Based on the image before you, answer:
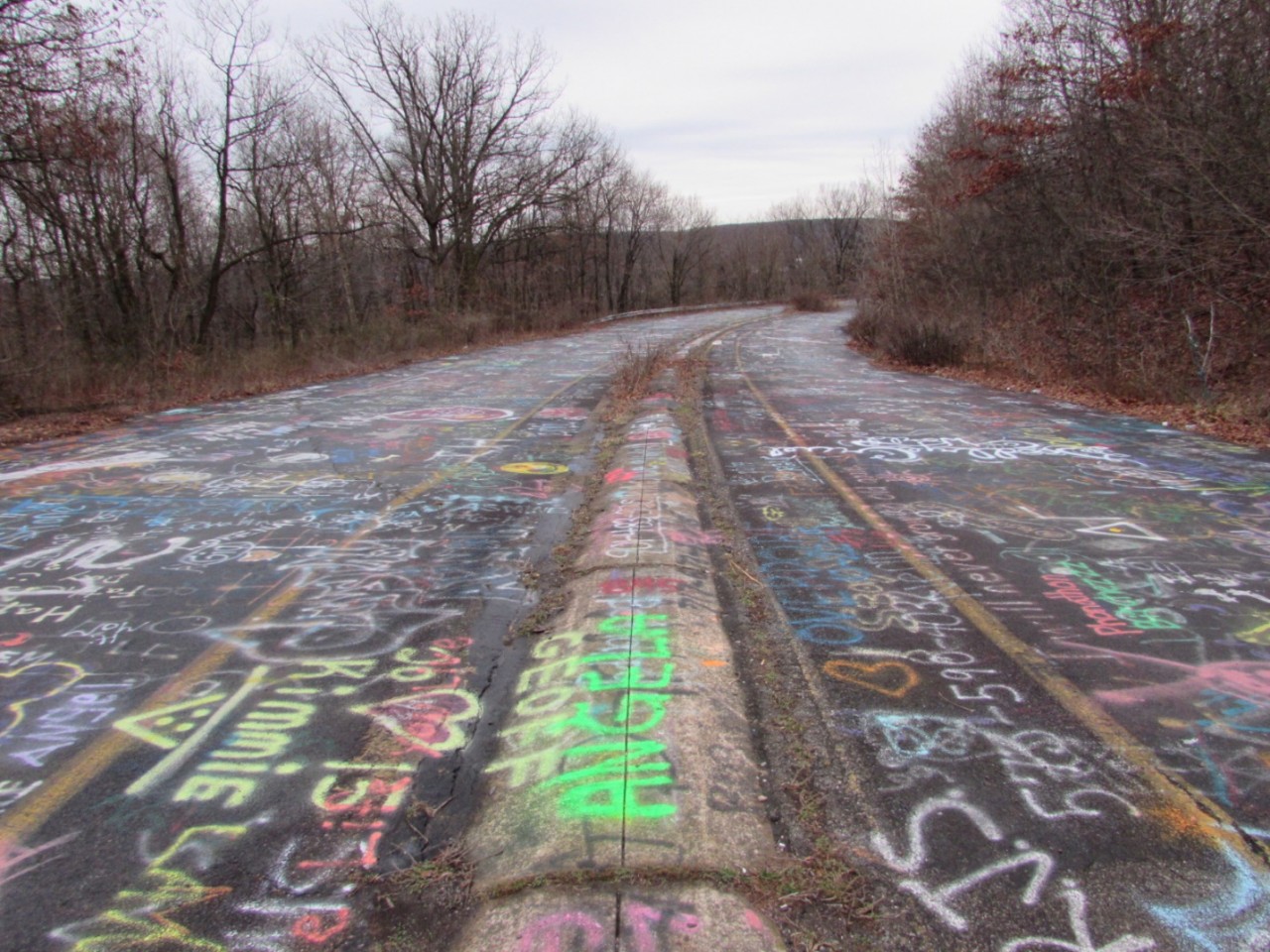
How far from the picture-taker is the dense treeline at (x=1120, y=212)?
1258 centimetres

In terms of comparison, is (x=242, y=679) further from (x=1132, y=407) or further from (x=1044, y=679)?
(x=1132, y=407)

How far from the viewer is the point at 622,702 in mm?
3490

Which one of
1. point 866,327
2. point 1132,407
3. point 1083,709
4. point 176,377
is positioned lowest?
point 1083,709

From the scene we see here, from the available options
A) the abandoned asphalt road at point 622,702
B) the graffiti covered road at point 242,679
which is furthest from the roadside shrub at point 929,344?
the graffiti covered road at point 242,679

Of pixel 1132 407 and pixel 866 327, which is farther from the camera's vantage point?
pixel 866 327

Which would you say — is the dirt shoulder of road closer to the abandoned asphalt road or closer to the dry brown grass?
the abandoned asphalt road

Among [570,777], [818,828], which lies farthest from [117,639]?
[818,828]

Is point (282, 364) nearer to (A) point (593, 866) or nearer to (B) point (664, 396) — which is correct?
(B) point (664, 396)

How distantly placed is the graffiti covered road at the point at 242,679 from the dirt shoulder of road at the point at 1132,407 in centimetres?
875

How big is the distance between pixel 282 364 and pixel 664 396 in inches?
418

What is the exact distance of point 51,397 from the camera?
1310 cm

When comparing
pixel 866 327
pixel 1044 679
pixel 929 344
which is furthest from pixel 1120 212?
pixel 1044 679

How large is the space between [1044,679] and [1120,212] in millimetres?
16234

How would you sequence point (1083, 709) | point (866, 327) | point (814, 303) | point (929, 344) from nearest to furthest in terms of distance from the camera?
point (1083, 709) < point (929, 344) < point (866, 327) < point (814, 303)
